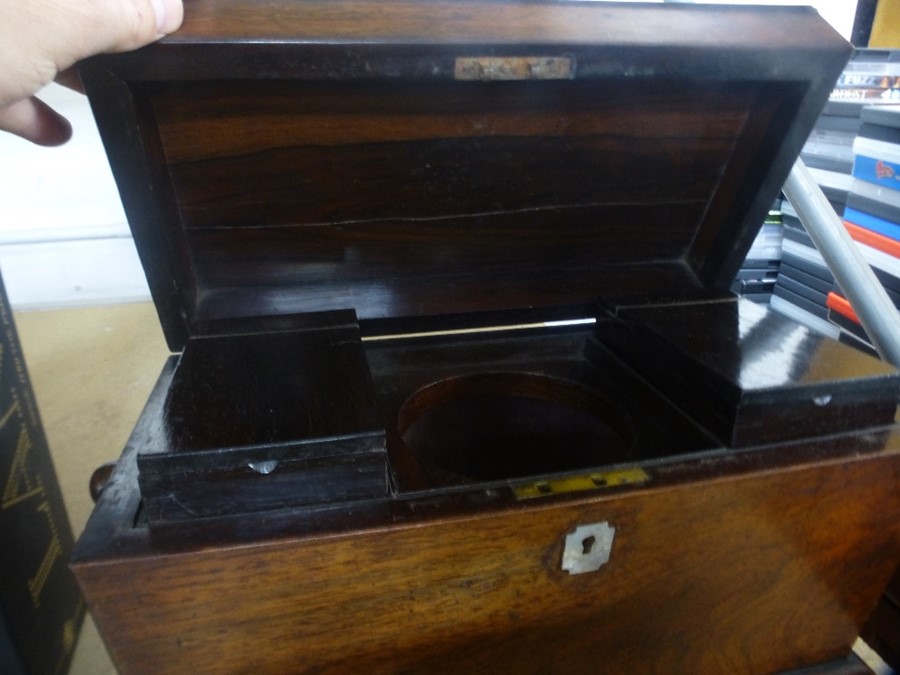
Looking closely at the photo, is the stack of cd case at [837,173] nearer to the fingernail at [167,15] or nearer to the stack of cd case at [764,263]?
the stack of cd case at [764,263]

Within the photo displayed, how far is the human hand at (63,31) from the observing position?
625mm

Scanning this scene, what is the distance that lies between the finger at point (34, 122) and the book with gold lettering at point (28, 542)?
51 centimetres

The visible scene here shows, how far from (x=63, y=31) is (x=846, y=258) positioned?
4.25 ft

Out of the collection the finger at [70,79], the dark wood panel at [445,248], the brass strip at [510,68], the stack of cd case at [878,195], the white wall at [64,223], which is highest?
the brass strip at [510,68]

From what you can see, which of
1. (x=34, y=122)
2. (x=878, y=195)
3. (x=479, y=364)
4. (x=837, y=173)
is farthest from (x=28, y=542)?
(x=837, y=173)

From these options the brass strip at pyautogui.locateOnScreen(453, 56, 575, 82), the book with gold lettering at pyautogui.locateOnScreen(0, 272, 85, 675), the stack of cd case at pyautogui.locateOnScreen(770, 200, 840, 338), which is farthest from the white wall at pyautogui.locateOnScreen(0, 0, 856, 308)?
the stack of cd case at pyautogui.locateOnScreen(770, 200, 840, 338)

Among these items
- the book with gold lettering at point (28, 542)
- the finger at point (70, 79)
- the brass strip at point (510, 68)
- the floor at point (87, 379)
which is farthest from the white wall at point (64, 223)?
the brass strip at point (510, 68)

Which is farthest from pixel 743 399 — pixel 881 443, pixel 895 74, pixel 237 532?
pixel 895 74

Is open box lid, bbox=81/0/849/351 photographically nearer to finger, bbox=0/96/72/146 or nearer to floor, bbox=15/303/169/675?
finger, bbox=0/96/72/146

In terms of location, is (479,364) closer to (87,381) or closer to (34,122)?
(34,122)

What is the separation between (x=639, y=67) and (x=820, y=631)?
35.3 inches

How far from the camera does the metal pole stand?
1204mm

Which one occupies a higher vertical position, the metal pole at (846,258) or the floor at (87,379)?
the metal pole at (846,258)

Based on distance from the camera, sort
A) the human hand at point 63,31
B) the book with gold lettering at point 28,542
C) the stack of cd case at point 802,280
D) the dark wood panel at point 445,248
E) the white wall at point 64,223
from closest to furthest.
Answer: the human hand at point 63,31 → the dark wood panel at point 445,248 → the book with gold lettering at point 28,542 → the stack of cd case at point 802,280 → the white wall at point 64,223
